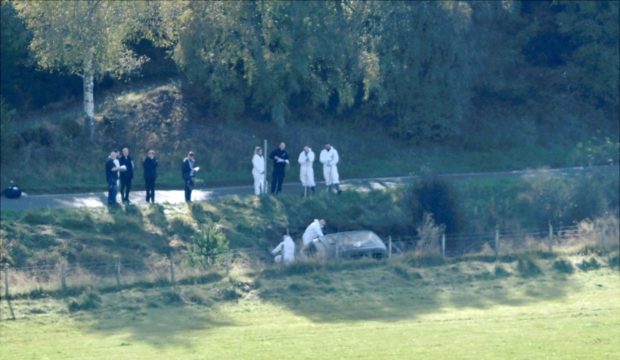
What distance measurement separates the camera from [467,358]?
25.9 metres

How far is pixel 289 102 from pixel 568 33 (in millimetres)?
13006

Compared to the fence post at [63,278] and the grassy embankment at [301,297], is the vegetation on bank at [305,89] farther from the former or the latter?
the fence post at [63,278]

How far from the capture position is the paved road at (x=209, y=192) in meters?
41.8

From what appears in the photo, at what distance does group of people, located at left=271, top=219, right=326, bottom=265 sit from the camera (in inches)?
1426

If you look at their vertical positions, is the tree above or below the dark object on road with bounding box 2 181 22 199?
above

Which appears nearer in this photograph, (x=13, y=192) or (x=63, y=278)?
(x=63, y=278)

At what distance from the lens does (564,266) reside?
120 ft

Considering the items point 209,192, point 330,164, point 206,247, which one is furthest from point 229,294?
point 209,192

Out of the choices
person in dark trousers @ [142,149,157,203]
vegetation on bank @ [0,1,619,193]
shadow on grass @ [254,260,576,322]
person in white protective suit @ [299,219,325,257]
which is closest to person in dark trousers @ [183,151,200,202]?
person in dark trousers @ [142,149,157,203]

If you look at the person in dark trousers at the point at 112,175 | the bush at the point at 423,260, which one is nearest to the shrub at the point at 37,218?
the person in dark trousers at the point at 112,175

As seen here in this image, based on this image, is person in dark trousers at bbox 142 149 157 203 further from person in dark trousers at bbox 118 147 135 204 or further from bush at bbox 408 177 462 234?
bush at bbox 408 177 462 234

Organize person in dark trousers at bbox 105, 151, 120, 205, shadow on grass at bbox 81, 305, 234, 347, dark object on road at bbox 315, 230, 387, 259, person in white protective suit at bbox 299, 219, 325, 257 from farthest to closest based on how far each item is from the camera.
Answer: person in dark trousers at bbox 105, 151, 120, 205
person in white protective suit at bbox 299, 219, 325, 257
dark object on road at bbox 315, 230, 387, 259
shadow on grass at bbox 81, 305, 234, 347

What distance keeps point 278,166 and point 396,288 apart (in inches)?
372

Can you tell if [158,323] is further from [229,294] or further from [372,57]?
[372,57]
